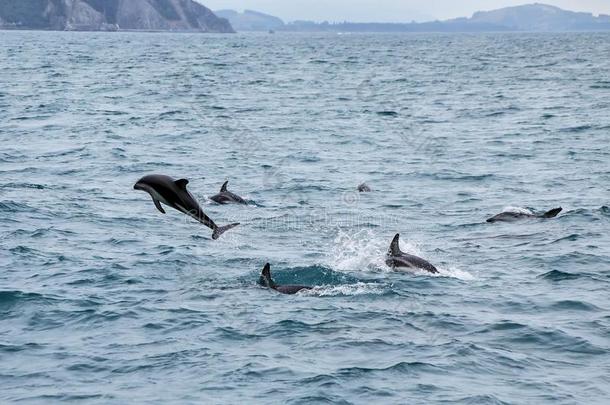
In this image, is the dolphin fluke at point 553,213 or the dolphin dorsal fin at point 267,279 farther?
the dolphin fluke at point 553,213

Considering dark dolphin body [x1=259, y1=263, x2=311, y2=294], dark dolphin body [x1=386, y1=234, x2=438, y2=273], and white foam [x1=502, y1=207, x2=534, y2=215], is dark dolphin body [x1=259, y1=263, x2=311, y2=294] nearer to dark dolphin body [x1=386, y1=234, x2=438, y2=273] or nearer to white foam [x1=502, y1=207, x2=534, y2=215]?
dark dolphin body [x1=386, y1=234, x2=438, y2=273]

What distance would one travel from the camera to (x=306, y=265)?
20.5 meters

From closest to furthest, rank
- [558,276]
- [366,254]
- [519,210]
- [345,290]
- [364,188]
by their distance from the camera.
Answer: [345,290] → [558,276] → [366,254] → [519,210] → [364,188]

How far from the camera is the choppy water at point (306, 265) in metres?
14.3

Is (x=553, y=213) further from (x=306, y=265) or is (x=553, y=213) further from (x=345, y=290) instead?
(x=345, y=290)

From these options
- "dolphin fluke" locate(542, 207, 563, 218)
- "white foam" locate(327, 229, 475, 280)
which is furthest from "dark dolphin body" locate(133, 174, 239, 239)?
"dolphin fluke" locate(542, 207, 563, 218)

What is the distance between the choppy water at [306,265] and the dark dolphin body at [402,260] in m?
0.40

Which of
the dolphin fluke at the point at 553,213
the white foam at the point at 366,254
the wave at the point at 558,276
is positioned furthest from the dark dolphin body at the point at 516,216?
the wave at the point at 558,276

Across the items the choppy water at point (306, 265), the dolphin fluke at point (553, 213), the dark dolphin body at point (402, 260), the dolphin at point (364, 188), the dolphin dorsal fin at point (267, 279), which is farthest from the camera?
the dolphin at point (364, 188)

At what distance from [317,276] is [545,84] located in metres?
59.1

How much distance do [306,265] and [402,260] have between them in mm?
2018

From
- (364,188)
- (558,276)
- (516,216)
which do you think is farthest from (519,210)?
(558,276)

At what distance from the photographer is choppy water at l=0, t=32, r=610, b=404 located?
47.0ft

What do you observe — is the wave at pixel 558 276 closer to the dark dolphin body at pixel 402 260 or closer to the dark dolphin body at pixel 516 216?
the dark dolphin body at pixel 402 260
